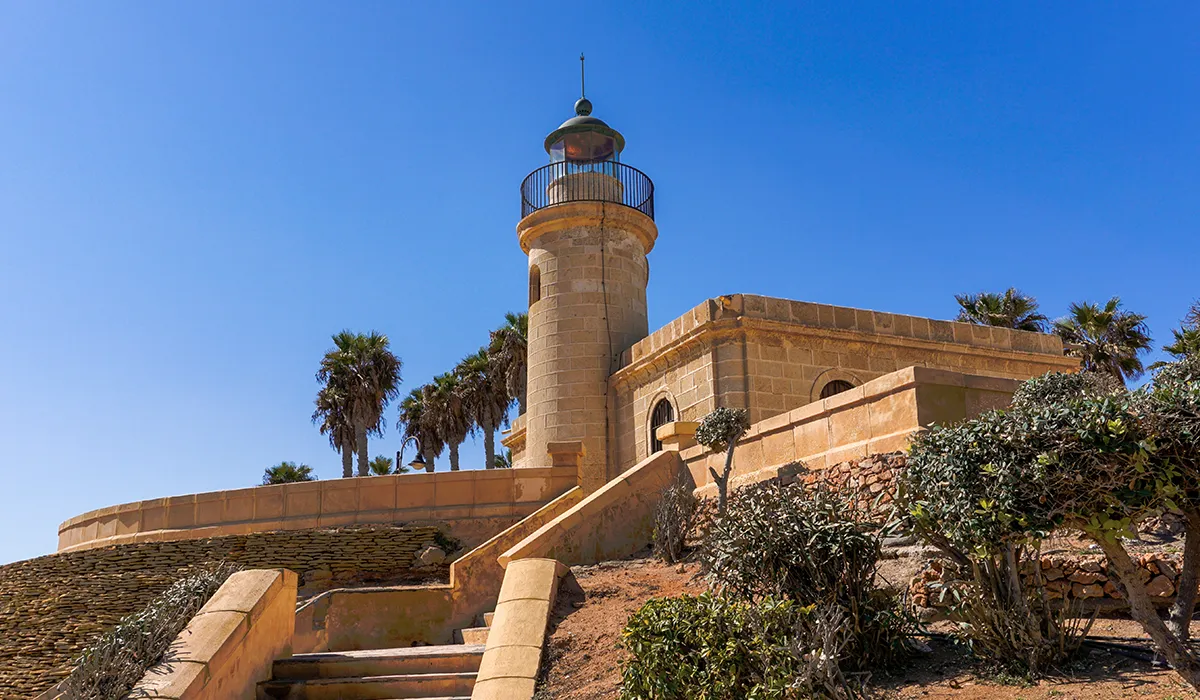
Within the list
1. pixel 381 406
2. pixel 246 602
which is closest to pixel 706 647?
pixel 246 602

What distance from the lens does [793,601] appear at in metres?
6.66

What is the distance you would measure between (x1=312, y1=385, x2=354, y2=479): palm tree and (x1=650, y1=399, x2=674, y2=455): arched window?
19.7 metres

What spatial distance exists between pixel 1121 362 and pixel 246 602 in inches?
941

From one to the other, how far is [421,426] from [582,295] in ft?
59.1

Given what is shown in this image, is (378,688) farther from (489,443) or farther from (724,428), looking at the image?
(489,443)

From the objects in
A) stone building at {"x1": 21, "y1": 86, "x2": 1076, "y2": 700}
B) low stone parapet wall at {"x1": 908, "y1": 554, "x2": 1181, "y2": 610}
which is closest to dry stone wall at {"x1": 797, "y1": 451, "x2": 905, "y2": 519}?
stone building at {"x1": 21, "y1": 86, "x2": 1076, "y2": 700}

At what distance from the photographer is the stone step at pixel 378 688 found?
780 centimetres

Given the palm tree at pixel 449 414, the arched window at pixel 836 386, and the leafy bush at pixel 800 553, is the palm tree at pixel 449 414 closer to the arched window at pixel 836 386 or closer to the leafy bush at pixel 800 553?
the arched window at pixel 836 386

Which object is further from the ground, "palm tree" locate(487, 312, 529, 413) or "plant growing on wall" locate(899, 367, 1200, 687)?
"palm tree" locate(487, 312, 529, 413)

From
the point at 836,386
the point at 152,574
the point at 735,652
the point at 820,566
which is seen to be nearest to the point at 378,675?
the point at 735,652

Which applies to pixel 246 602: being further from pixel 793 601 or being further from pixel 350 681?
pixel 793 601

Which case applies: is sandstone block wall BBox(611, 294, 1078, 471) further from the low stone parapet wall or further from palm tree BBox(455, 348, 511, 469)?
Answer: palm tree BBox(455, 348, 511, 469)

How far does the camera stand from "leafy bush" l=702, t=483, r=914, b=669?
21.4 feet

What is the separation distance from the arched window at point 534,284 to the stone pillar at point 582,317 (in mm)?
279
